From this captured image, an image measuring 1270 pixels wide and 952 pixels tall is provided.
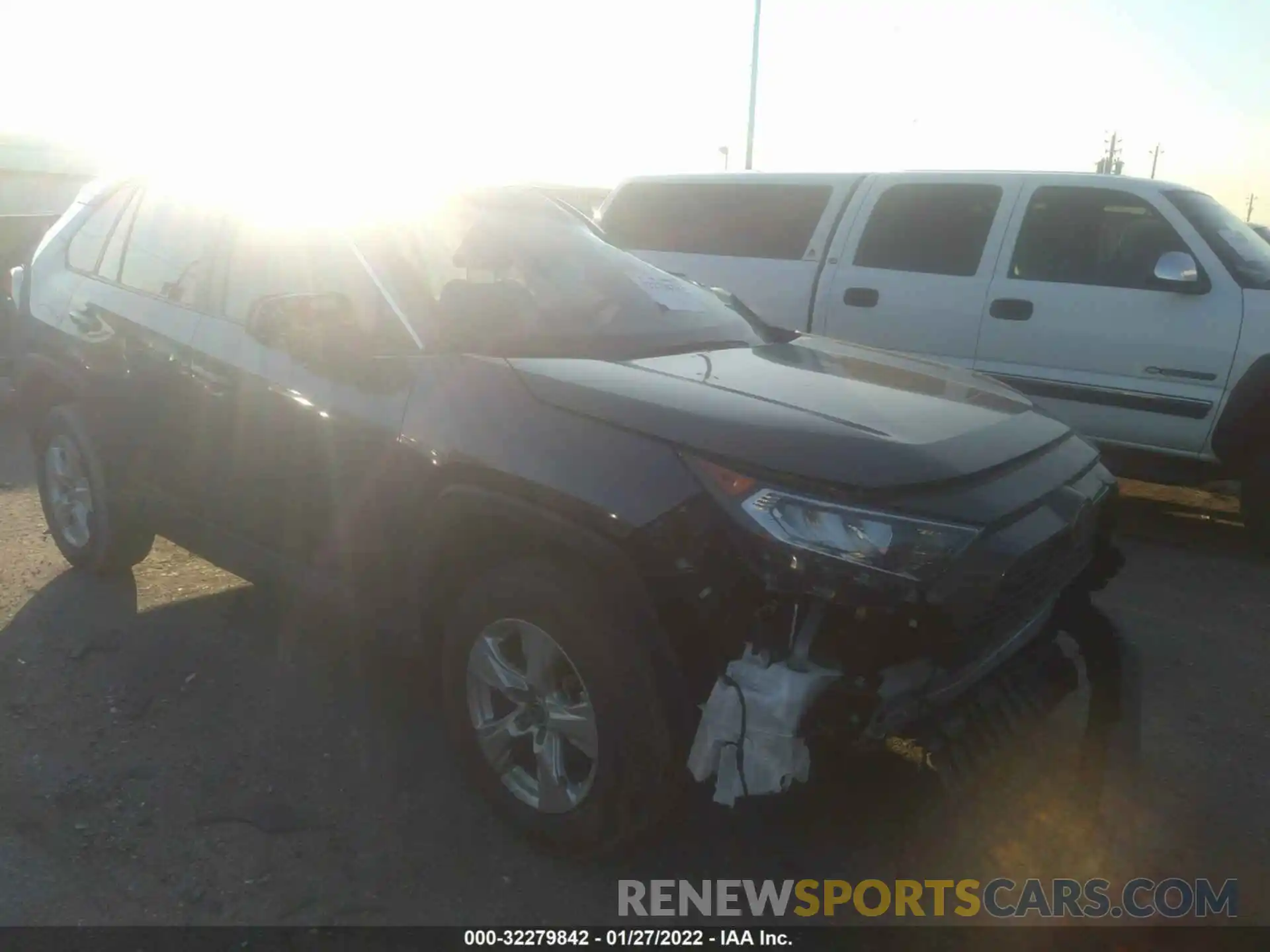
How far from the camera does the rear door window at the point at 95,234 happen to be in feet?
14.9

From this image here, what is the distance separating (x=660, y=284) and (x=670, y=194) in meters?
4.03

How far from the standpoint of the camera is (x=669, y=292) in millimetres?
3904

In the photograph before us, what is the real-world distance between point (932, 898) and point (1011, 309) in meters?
4.20

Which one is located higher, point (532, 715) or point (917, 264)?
point (917, 264)

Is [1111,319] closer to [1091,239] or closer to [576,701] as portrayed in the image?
[1091,239]

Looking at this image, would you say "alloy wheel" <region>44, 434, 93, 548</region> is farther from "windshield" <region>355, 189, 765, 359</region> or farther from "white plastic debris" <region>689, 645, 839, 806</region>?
"white plastic debris" <region>689, 645, 839, 806</region>

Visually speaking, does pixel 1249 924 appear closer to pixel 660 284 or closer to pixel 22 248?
pixel 660 284

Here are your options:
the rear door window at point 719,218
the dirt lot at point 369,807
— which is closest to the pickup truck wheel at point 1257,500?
the dirt lot at point 369,807

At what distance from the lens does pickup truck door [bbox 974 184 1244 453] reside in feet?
18.1

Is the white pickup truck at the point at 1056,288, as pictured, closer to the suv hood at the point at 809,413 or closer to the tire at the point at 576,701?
the suv hood at the point at 809,413

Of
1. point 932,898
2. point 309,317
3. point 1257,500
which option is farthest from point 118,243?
point 1257,500

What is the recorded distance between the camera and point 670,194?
7.73 metres

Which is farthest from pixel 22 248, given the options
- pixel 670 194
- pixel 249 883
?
pixel 249 883

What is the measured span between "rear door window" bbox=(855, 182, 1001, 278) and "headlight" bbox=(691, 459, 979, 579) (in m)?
4.44
